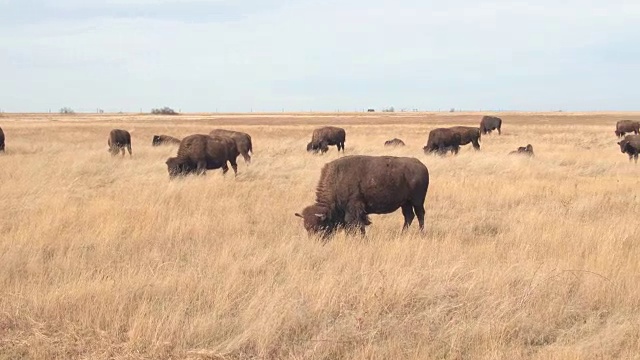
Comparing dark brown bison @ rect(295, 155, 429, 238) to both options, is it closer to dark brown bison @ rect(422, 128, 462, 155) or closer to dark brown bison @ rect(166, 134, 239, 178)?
dark brown bison @ rect(166, 134, 239, 178)

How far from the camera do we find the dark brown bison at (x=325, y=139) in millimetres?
29844

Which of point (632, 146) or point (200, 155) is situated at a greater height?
point (200, 155)

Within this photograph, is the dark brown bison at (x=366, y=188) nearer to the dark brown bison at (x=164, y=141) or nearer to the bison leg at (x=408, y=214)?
the bison leg at (x=408, y=214)

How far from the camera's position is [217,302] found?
532cm

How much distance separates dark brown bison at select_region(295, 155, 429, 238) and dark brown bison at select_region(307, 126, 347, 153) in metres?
19.4

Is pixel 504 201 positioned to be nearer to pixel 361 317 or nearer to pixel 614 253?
pixel 614 253

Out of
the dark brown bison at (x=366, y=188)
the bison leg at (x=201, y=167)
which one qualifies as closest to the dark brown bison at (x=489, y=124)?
the bison leg at (x=201, y=167)

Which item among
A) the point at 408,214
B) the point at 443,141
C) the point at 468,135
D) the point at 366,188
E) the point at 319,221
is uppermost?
the point at 366,188

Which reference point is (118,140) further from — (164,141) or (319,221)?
(319,221)

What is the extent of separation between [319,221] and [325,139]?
22.1m

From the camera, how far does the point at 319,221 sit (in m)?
8.84

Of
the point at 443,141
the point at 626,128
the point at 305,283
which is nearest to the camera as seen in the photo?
the point at 305,283

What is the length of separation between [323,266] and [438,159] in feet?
53.7

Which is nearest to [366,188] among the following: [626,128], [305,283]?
[305,283]
